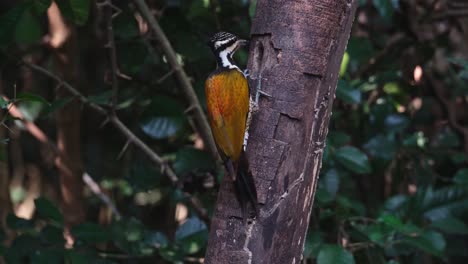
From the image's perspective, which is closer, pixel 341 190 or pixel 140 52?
pixel 140 52

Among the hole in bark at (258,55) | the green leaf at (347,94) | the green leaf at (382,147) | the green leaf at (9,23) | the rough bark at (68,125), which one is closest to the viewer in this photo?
the hole in bark at (258,55)

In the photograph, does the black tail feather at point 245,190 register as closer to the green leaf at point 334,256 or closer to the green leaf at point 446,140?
the green leaf at point 334,256

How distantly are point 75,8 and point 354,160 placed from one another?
1505mm

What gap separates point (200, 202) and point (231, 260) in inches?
59.2

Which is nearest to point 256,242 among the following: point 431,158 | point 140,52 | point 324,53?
point 324,53

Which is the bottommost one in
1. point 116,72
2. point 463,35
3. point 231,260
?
point 231,260

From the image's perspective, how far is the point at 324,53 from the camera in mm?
2398

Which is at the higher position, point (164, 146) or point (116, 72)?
point (116, 72)

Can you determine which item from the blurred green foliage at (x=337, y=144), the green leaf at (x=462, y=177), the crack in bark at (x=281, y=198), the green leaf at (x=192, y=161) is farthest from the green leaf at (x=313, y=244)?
the green leaf at (x=462, y=177)

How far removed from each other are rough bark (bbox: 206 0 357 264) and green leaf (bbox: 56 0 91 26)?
1.00 metres

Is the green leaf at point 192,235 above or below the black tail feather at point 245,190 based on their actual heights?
below

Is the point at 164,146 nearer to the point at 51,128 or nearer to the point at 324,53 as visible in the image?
the point at 324,53

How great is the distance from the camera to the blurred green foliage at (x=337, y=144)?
3236 millimetres

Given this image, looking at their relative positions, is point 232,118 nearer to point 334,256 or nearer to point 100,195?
point 334,256
